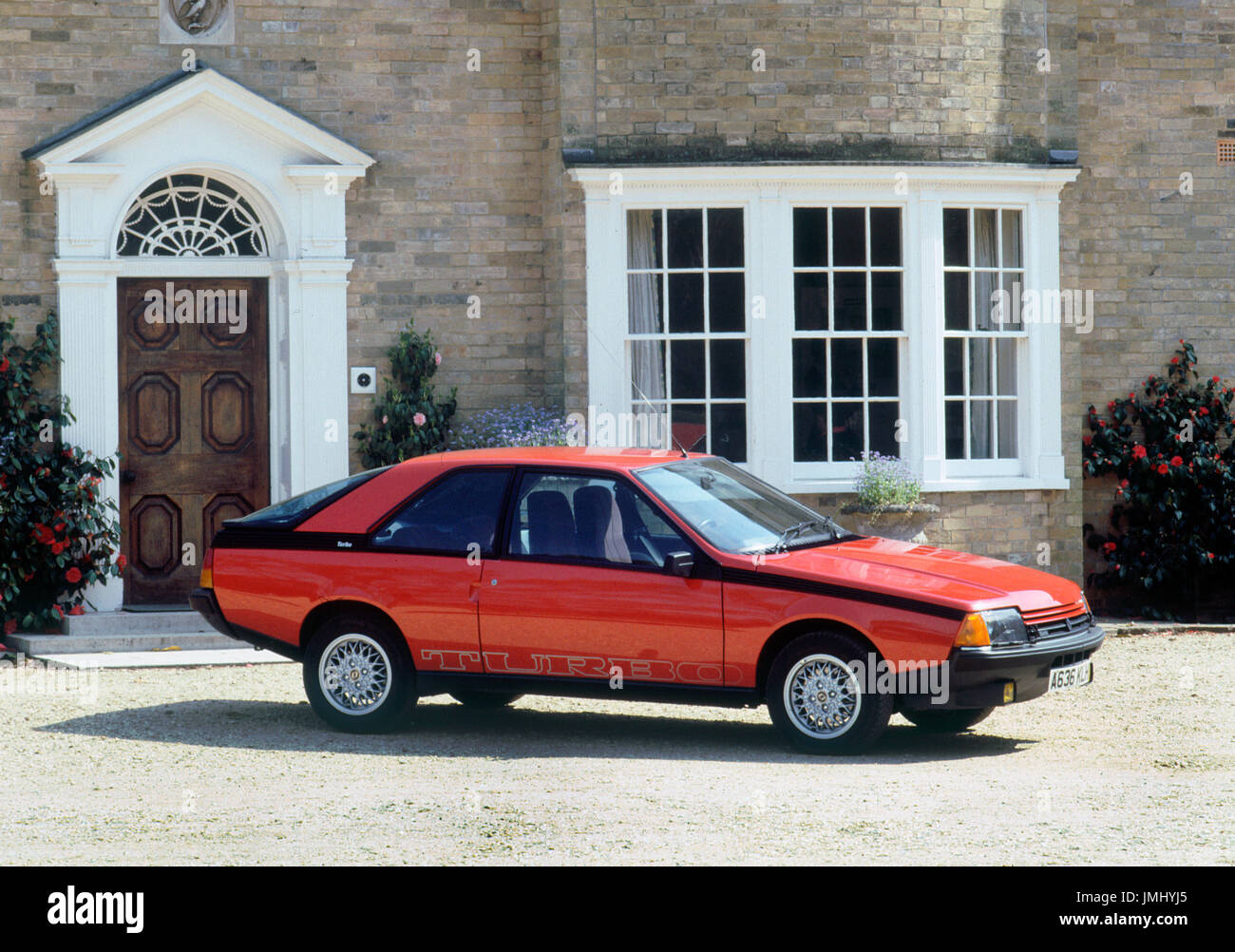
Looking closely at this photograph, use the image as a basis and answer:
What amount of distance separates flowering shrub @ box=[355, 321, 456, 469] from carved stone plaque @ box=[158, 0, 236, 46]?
267 centimetres

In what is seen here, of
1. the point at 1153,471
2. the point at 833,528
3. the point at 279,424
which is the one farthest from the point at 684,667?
the point at 1153,471

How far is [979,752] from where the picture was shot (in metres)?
7.90

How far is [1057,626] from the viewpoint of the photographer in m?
7.87

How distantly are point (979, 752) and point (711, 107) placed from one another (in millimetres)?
6084

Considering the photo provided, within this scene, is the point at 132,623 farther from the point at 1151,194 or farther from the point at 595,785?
the point at 1151,194

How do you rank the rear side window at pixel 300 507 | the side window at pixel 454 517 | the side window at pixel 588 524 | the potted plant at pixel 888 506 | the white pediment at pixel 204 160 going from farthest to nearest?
the potted plant at pixel 888 506 < the white pediment at pixel 204 160 < the rear side window at pixel 300 507 < the side window at pixel 454 517 < the side window at pixel 588 524

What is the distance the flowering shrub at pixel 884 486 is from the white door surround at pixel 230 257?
4.02 m

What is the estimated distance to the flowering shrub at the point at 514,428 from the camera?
11.9 m

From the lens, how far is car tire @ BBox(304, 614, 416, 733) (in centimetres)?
830

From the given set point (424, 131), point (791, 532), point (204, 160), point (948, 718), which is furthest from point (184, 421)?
point (948, 718)

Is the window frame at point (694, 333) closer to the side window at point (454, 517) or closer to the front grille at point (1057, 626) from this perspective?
the side window at point (454, 517)

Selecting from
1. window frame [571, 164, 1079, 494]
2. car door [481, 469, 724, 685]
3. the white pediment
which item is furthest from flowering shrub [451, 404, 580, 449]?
car door [481, 469, 724, 685]

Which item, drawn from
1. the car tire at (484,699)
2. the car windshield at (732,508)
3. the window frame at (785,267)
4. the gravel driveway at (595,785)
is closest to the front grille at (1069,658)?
the gravel driveway at (595,785)

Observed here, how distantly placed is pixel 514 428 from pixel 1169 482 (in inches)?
215
